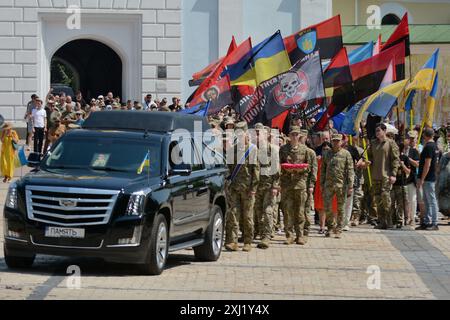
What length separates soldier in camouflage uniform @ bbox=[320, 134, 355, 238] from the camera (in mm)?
21391

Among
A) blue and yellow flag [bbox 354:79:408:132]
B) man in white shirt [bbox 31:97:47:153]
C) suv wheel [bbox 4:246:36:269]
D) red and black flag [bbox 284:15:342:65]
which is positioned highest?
red and black flag [bbox 284:15:342:65]

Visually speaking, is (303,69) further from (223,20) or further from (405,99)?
(223,20)

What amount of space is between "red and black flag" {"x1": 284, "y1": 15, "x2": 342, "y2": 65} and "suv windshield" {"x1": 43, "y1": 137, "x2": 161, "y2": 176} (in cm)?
988

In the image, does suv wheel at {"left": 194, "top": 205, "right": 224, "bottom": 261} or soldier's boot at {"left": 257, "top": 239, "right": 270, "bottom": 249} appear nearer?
suv wheel at {"left": 194, "top": 205, "right": 224, "bottom": 261}

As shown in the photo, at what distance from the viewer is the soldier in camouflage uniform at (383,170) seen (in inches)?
906

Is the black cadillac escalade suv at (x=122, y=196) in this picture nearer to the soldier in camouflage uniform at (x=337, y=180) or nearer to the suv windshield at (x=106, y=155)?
the suv windshield at (x=106, y=155)

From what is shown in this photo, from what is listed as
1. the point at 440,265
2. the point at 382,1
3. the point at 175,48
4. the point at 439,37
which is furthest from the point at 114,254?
the point at 382,1

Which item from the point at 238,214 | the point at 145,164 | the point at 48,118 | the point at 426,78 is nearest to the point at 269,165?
the point at 238,214

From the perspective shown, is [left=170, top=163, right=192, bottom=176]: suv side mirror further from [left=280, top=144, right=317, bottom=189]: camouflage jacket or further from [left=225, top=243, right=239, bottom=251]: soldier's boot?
[left=280, top=144, right=317, bottom=189]: camouflage jacket

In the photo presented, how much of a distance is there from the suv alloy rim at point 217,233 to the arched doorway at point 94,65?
901 inches

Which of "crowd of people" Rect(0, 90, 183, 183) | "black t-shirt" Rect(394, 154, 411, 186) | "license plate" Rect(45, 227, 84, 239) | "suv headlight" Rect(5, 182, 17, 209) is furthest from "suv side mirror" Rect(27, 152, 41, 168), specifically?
"crowd of people" Rect(0, 90, 183, 183)

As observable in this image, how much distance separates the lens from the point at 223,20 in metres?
38.9

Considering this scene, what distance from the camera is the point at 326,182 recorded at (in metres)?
21.5

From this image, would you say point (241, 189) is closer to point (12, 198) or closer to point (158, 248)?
→ point (158, 248)
